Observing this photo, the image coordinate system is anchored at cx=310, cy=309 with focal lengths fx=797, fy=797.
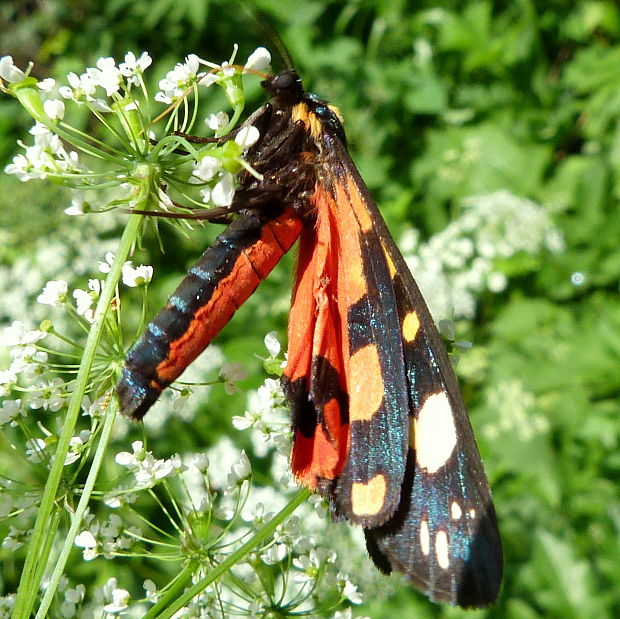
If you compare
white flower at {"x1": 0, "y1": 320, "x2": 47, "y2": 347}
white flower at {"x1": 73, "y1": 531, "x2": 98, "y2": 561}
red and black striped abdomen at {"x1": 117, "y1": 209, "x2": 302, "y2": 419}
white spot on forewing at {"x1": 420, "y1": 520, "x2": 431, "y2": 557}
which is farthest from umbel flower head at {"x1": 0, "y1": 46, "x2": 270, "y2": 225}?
white spot on forewing at {"x1": 420, "y1": 520, "x2": 431, "y2": 557}

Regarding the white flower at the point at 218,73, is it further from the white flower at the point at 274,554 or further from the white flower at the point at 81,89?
the white flower at the point at 274,554

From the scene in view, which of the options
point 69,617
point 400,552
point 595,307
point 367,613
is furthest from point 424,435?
→ point 595,307

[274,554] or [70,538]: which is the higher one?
[274,554]

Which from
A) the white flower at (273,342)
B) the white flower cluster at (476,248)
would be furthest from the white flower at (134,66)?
the white flower cluster at (476,248)

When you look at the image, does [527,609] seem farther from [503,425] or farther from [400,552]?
[400,552]

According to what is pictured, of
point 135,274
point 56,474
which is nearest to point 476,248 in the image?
point 135,274

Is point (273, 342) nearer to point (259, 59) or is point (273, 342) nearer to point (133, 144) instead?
point (133, 144)
